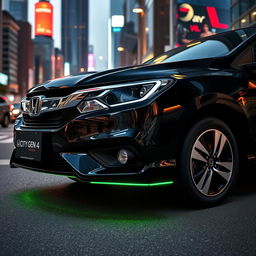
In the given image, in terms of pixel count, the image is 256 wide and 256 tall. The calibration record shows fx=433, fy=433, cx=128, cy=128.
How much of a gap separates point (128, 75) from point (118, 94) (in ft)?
0.84

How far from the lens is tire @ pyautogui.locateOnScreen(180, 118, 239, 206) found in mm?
3516

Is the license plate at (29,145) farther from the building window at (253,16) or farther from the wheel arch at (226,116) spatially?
the building window at (253,16)

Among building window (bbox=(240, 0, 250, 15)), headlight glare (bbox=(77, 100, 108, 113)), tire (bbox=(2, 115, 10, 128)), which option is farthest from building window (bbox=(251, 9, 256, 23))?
headlight glare (bbox=(77, 100, 108, 113))

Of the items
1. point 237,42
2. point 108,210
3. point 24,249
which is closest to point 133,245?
point 24,249

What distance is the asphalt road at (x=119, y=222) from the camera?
8.77 feet

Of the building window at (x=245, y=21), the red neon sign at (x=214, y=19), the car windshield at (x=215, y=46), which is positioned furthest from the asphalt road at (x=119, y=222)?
the red neon sign at (x=214, y=19)

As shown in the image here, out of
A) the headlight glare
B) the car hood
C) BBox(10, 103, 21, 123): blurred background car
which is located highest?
the car hood

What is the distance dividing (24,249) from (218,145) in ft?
6.22

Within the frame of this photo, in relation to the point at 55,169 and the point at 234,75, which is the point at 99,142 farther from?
the point at 234,75

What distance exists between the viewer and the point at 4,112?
20.4m

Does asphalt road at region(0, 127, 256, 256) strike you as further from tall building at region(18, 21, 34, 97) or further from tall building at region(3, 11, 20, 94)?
tall building at region(18, 21, 34, 97)

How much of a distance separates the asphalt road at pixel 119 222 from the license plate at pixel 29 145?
0.44 metres

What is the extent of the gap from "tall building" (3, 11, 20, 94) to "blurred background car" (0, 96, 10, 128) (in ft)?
419

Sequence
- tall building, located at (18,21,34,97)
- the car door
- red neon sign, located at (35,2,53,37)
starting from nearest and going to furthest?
the car door < red neon sign, located at (35,2,53,37) < tall building, located at (18,21,34,97)
